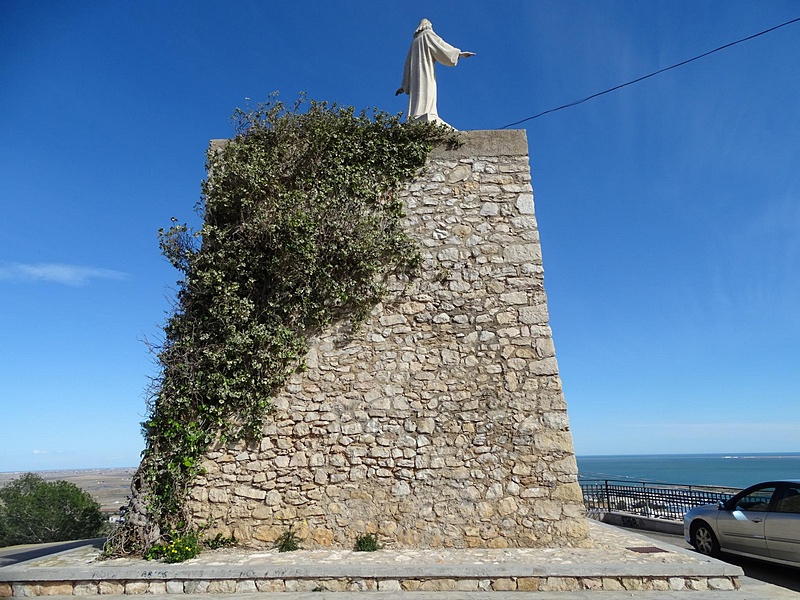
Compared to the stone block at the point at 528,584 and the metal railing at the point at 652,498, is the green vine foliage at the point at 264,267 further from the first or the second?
the metal railing at the point at 652,498

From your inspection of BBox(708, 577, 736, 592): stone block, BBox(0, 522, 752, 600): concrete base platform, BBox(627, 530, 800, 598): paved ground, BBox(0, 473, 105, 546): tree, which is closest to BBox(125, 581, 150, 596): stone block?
BBox(0, 522, 752, 600): concrete base platform

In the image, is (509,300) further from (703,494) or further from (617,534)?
(703,494)

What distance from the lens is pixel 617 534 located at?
7047 millimetres

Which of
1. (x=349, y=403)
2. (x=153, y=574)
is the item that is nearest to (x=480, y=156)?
(x=349, y=403)

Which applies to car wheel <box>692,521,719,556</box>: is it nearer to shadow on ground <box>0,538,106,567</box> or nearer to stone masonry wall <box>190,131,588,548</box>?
stone masonry wall <box>190,131,588,548</box>

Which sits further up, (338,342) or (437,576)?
(338,342)

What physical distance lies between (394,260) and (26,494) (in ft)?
34.1

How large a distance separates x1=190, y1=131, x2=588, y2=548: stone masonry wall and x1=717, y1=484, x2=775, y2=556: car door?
2.13 metres

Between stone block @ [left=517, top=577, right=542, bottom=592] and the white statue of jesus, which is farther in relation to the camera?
the white statue of jesus

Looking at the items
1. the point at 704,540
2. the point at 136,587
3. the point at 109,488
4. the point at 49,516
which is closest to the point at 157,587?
the point at 136,587

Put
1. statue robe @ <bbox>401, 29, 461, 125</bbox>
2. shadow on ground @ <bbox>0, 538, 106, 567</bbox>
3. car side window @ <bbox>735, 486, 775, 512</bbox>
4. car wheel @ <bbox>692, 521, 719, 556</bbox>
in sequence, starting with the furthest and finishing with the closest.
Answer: statue robe @ <bbox>401, 29, 461, 125</bbox>
shadow on ground @ <bbox>0, 538, 106, 567</bbox>
car wheel @ <bbox>692, 521, 719, 556</bbox>
car side window @ <bbox>735, 486, 775, 512</bbox>

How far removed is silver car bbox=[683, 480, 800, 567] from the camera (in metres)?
5.89

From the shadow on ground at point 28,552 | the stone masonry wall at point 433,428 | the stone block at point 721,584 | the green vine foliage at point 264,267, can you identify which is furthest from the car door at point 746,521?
the shadow on ground at point 28,552

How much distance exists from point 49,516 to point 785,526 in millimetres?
13448
